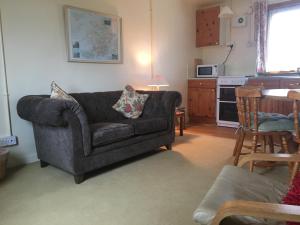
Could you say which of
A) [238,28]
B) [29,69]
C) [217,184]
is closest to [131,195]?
[217,184]

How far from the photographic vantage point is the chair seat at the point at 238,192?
962 mm

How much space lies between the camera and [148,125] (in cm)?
295

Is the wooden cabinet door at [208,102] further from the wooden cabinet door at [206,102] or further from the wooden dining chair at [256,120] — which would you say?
the wooden dining chair at [256,120]

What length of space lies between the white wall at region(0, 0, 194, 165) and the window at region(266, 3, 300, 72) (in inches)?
76.4

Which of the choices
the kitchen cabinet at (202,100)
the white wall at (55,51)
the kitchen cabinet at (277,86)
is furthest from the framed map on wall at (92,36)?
the kitchen cabinet at (277,86)

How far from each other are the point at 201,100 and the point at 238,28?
5.31 feet

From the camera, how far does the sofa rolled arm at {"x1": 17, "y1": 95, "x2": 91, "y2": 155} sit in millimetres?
2158

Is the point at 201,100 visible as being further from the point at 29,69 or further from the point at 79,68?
the point at 29,69

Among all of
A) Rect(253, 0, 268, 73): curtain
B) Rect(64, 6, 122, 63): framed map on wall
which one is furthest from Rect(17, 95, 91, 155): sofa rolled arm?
Rect(253, 0, 268, 73): curtain

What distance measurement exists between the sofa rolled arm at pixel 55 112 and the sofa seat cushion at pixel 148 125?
2.15ft

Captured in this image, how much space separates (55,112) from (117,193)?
0.89 meters

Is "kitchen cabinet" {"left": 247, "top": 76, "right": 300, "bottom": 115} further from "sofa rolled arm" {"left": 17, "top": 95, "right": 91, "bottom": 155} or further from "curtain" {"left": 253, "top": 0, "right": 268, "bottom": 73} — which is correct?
"sofa rolled arm" {"left": 17, "top": 95, "right": 91, "bottom": 155}

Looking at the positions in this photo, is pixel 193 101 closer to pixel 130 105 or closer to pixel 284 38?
pixel 284 38

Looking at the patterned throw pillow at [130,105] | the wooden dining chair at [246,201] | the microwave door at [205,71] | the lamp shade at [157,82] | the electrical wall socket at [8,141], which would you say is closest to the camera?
the wooden dining chair at [246,201]
